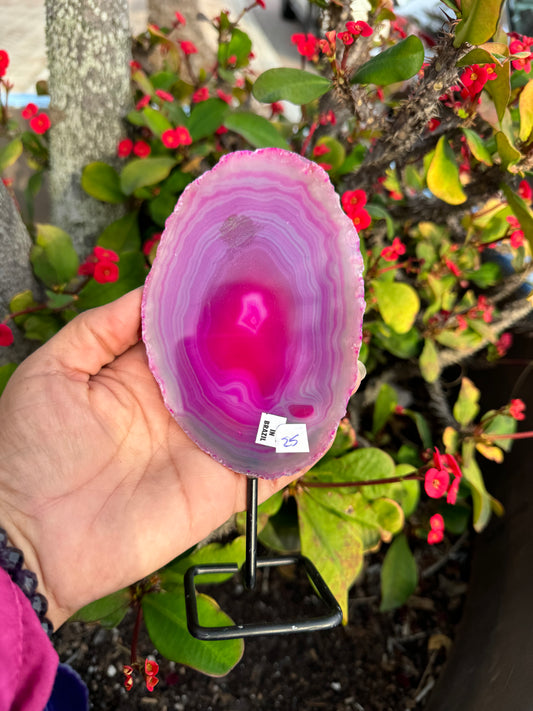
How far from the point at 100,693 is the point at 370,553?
0.66m

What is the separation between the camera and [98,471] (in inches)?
28.8

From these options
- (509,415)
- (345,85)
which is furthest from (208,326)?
(509,415)

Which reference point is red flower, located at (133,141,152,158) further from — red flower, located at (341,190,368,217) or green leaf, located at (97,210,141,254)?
red flower, located at (341,190,368,217)

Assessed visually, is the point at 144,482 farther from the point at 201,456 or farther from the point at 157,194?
the point at 157,194

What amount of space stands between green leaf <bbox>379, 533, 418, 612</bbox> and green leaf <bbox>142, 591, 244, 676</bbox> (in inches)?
15.8

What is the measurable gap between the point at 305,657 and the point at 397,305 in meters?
0.77

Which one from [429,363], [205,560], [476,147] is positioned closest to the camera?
[476,147]

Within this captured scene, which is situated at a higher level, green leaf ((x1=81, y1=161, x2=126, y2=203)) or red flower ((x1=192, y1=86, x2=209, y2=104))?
red flower ((x1=192, y1=86, x2=209, y2=104))

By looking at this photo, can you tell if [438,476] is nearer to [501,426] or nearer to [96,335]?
[501,426]

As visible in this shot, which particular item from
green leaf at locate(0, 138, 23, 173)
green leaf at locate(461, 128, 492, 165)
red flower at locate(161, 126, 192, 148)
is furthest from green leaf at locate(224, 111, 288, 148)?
green leaf at locate(0, 138, 23, 173)

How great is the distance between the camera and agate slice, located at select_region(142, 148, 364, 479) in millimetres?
688

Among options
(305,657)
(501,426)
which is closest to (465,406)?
(501,426)

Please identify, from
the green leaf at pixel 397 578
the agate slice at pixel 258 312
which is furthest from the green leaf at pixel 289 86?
the green leaf at pixel 397 578

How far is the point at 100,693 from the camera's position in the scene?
996 mm
